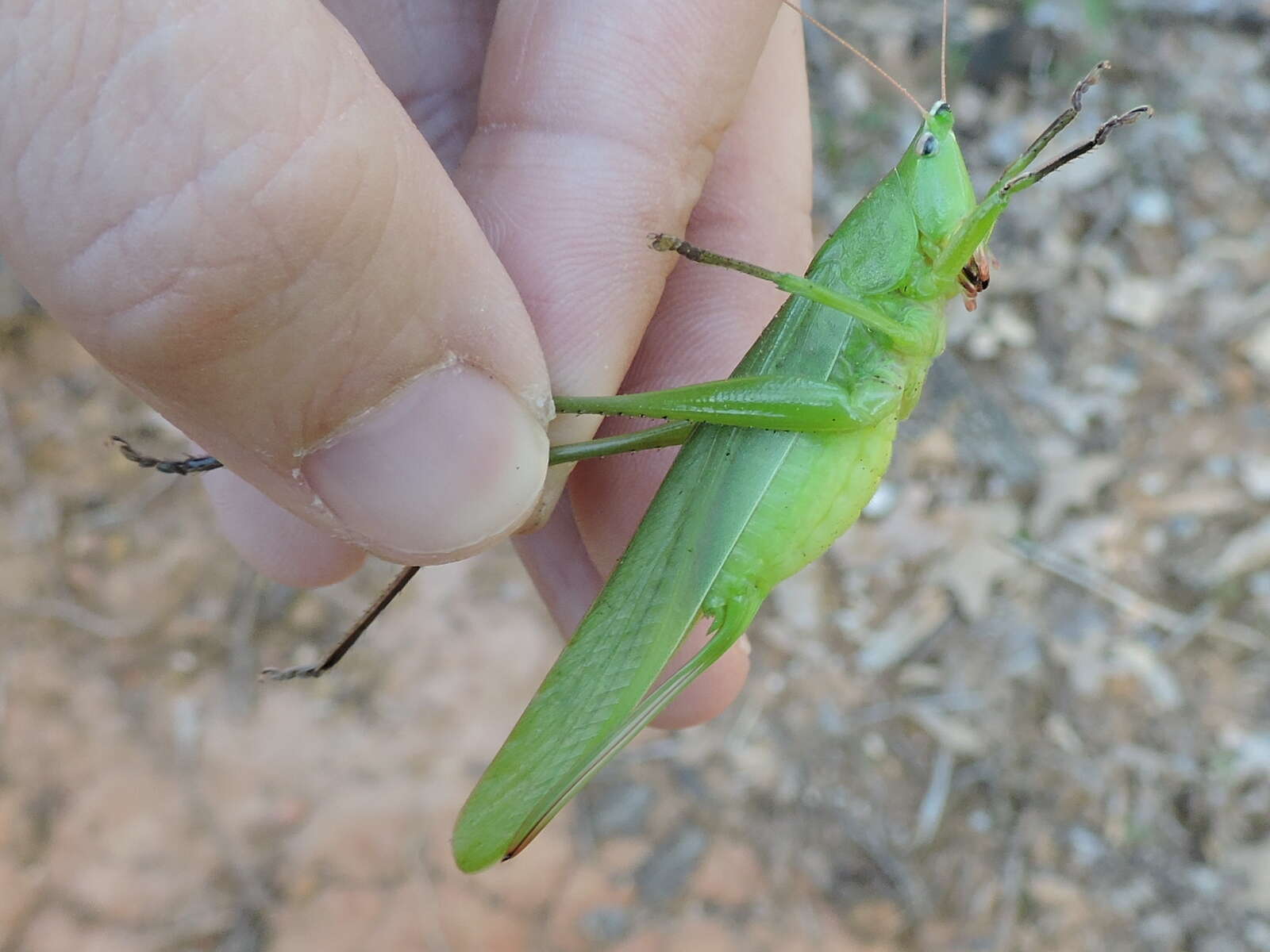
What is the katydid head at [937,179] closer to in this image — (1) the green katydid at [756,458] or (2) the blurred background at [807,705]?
(1) the green katydid at [756,458]

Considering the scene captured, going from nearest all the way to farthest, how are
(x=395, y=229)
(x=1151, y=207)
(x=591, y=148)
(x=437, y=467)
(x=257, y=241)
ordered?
(x=257, y=241) → (x=395, y=229) → (x=437, y=467) → (x=591, y=148) → (x=1151, y=207)

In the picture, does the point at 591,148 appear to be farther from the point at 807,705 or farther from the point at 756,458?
the point at 807,705

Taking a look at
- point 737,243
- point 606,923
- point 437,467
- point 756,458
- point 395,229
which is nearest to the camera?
point 395,229

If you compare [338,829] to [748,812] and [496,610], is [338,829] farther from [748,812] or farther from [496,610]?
[748,812]

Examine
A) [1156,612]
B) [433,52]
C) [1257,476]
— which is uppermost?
[433,52]

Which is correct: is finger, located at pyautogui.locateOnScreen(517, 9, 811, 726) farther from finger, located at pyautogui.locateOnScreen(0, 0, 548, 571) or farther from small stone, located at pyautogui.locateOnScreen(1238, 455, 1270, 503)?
small stone, located at pyautogui.locateOnScreen(1238, 455, 1270, 503)

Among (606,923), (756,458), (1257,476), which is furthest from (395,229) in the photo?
(1257,476)

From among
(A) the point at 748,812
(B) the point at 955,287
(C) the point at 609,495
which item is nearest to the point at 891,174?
(B) the point at 955,287

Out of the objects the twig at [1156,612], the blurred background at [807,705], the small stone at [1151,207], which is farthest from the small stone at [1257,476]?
the small stone at [1151,207]
